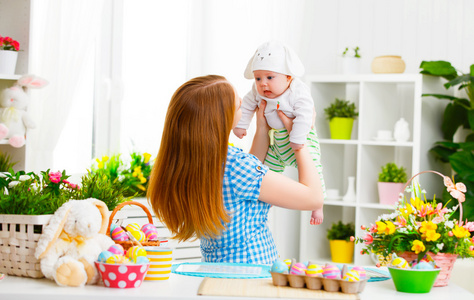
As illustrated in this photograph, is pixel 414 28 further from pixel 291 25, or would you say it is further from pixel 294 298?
pixel 294 298

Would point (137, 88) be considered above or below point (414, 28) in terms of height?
below

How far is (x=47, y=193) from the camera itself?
153 centimetres

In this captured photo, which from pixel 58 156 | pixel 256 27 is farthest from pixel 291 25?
pixel 58 156

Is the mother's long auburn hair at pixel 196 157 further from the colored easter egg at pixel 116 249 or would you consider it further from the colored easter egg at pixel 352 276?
the colored easter egg at pixel 352 276

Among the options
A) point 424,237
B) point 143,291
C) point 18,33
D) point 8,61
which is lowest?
point 143,291

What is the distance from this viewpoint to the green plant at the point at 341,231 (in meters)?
3.93

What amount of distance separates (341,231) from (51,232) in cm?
282

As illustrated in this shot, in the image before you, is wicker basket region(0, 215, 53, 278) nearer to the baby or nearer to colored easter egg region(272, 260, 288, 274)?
colored easter egg region(272, 260, 288, 274)

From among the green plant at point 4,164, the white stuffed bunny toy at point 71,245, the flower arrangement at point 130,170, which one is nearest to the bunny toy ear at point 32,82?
the green plant at point 4,164

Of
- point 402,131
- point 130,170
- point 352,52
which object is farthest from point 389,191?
point 130,170

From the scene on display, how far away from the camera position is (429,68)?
3.63 meters

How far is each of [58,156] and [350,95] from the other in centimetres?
202

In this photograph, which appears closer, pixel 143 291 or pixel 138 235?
pixel 143 291

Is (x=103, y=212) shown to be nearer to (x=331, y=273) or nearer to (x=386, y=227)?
(x=331, y=273)
